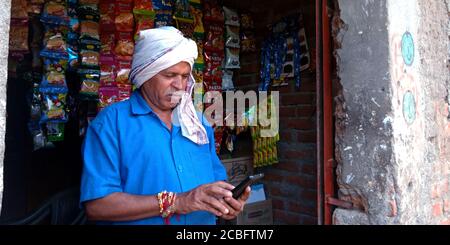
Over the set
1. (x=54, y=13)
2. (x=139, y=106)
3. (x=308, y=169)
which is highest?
(x=54, y=13)

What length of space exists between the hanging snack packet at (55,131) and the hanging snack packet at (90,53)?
0.48 metres

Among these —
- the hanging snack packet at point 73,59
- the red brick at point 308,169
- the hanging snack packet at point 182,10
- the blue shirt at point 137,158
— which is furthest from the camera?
the hanging snack packet at point 182,10

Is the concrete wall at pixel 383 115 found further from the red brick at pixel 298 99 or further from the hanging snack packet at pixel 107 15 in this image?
the hanging snack packet at pixel 107 15

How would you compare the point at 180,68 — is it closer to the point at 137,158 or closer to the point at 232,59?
the point at 137,158

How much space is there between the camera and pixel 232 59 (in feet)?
10.7

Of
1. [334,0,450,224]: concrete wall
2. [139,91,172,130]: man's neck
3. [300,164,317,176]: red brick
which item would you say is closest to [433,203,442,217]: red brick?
[334,0,450,224]: concrete wall

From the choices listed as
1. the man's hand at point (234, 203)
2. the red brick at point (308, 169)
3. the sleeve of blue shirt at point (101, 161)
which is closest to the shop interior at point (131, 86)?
the red brick at point (308, 169)

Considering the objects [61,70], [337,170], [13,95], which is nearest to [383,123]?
[337,170]

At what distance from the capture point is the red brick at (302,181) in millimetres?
2834

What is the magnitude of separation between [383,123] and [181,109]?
0.86 metres

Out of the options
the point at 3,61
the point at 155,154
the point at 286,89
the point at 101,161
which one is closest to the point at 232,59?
the point at 286,89

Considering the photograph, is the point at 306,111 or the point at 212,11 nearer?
the point at 306,111

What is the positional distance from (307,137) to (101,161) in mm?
1908

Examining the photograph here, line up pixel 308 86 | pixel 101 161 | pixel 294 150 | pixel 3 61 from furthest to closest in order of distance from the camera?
pixel 294 150 < pixel 308 86 < pixel 101 161 < pixel 3 61
